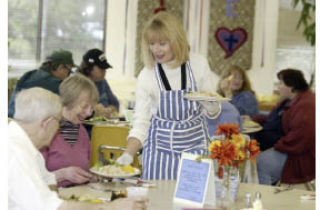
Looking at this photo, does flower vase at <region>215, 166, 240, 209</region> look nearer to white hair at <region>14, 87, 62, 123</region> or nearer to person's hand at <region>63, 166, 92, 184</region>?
person's hand at <region>63, 166, 92, 184</region>

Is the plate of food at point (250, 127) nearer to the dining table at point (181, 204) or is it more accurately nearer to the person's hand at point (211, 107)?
the person's hand at point (211, 107)

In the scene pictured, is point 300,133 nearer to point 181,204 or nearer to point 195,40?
point 181,204

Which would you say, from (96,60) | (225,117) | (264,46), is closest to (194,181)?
(225,117)

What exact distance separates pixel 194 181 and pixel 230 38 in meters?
5.87

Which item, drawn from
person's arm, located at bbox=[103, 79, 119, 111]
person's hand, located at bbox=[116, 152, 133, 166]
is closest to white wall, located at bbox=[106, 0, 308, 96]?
person's arm, located at bbox=[103, 79, 119, 111]

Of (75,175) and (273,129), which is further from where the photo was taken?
(273,129)

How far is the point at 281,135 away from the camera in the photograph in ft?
16.9

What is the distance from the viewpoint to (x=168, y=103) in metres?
2.90

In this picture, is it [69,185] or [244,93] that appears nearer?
[69,185]

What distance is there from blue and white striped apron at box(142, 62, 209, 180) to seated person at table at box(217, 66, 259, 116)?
325cm

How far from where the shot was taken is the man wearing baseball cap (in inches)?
194

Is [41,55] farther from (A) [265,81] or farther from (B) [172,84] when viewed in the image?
(B) [172,84]
